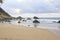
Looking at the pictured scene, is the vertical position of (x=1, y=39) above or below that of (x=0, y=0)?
below

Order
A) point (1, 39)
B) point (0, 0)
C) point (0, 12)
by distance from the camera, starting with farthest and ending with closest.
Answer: point (0, 12) < point (0, 0) < point (1, 39)

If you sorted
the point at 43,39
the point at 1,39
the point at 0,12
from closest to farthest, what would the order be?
1. the point at 1,39
2. the point at 43,39
3. the point at 0,12

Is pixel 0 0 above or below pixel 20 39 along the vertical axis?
above

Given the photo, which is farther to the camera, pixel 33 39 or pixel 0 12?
pixel 0 12

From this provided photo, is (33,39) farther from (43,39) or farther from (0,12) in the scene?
(0,12)

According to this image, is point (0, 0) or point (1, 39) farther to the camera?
point (0, 0)

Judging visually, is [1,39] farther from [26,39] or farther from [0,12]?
[0,12]

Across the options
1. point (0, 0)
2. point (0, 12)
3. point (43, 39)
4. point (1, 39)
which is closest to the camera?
point (1, 39)

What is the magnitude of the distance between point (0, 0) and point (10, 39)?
1284 inches

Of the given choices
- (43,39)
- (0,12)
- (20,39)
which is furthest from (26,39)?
(0,12)

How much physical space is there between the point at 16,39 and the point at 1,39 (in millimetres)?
1221

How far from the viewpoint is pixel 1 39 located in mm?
13164

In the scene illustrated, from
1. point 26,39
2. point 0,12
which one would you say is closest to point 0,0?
point 26,39

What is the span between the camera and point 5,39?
13305 mm
